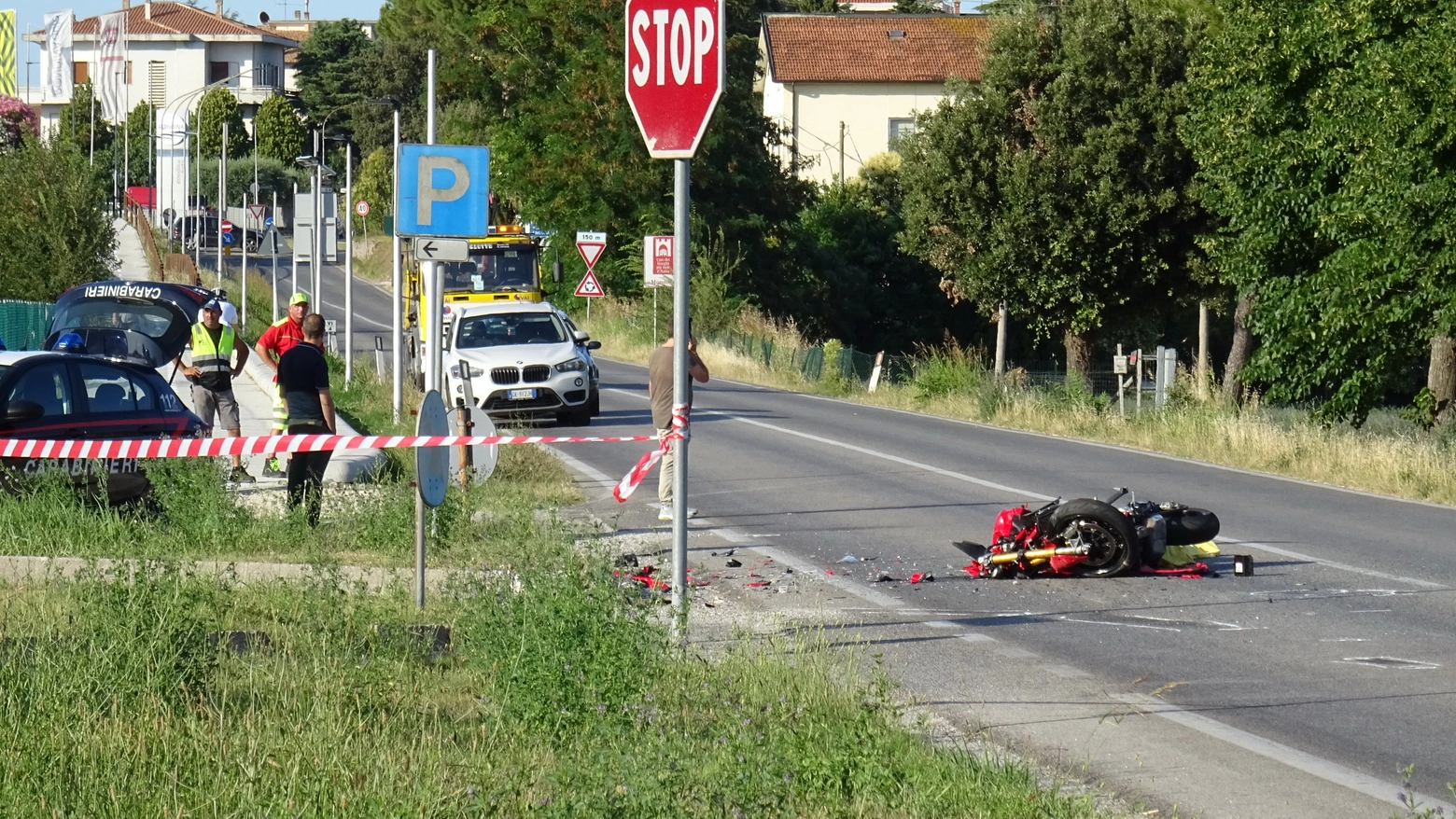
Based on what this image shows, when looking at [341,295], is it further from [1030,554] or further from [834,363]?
[1030,554]

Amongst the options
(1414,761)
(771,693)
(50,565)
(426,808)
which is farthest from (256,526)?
(1414,761)

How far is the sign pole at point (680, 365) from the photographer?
296 inches

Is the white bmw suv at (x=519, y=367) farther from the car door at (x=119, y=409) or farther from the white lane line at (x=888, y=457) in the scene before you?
the car door at (x=119, y=409)

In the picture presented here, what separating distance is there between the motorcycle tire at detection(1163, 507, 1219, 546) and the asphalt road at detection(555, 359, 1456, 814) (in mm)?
317

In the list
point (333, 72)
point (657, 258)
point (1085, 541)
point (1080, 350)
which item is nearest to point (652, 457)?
point (1085, 541)

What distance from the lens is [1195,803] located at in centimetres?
602

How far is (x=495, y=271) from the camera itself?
29922 mm

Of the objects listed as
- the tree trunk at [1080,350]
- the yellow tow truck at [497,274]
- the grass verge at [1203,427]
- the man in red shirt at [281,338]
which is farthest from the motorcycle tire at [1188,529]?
Result: the tree trunk at [1080,350]

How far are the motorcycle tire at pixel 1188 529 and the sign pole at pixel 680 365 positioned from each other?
191 inches

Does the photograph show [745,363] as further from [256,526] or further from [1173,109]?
[256,526]

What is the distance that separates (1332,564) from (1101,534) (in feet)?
6.89

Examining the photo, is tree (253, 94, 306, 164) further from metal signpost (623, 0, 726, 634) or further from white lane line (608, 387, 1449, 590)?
metal signpost (623, 0, 726, 634)

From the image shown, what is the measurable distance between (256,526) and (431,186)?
2.65m

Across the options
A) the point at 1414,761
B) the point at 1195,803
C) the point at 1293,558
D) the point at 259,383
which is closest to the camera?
the point at 1195,803
